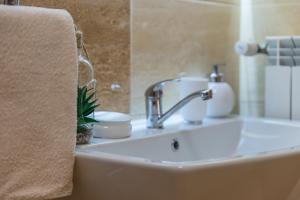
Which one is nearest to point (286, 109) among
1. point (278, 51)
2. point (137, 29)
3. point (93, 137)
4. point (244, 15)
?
point (278, 51)

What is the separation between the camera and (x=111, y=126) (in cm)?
116

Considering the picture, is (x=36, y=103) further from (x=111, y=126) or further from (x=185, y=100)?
(x=185, y=100)

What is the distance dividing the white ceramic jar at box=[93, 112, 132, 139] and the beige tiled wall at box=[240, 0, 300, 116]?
0.62 metres

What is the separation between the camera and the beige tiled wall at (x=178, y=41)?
4.61ft

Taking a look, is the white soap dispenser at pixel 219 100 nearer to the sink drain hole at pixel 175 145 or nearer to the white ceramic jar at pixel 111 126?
the sink drain hole at pixel 175 145

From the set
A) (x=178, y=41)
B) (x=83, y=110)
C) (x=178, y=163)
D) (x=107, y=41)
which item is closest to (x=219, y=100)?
(x=178, y=41)

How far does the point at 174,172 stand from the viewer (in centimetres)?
85

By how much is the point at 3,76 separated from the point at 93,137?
0.31 m

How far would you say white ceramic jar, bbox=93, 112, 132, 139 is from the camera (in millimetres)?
1156

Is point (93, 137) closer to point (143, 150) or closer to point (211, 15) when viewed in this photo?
point (143, 150)

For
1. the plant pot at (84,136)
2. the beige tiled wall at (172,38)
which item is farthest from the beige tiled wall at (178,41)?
the plant pot at (84,136)

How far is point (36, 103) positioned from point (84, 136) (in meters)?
0.16

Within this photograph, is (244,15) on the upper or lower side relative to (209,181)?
upper

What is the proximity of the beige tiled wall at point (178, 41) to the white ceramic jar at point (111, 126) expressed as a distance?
216 mm
